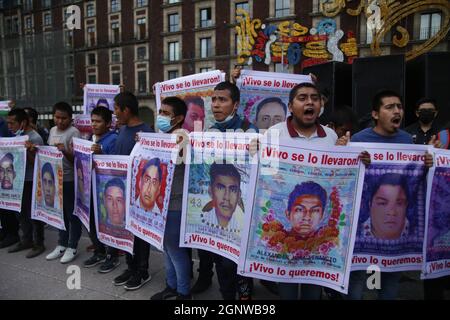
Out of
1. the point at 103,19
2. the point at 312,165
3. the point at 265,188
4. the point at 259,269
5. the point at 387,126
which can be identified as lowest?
the point at 259,269

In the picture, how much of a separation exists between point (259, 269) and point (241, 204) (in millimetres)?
458

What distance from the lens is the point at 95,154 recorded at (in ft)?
10.9

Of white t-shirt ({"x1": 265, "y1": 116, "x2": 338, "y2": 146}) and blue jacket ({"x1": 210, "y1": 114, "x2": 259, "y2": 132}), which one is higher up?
blue jacket ({"x1": 210, "y1": 114, "x2": 259, "y2": 132})

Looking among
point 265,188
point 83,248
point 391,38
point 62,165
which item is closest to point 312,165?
point 265,188

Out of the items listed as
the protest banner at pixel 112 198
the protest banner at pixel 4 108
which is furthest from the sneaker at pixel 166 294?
the protest banner at pixel 4 108

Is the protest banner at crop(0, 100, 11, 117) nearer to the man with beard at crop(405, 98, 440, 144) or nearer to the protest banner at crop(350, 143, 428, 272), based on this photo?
the protest banner at crop(350, 143, 428, 272)

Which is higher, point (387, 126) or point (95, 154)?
point (387, 126)

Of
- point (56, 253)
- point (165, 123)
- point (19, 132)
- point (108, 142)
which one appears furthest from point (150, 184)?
point (19, 132)

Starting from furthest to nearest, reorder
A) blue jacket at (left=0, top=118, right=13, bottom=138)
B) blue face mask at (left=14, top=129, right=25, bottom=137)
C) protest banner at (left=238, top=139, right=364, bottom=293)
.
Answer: blue jacket at (left=0, top=118, right=13, bottom=138) → blue face mask at (left=14, top=129, right=25, bottom=137) → protest banner at (left=238, top=139, right=364, bottom=293)

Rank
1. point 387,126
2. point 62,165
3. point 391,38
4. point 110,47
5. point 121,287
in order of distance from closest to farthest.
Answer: point 387,126, point 121,287, point 62,165, point 391,38, point 110,47

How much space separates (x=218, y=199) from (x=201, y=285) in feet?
3.90

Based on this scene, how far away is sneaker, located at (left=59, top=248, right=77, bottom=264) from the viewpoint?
3.78 meters

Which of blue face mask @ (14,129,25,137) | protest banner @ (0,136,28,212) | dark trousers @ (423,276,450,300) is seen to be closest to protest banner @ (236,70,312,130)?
dark trousers @ (423,276,450,300)
